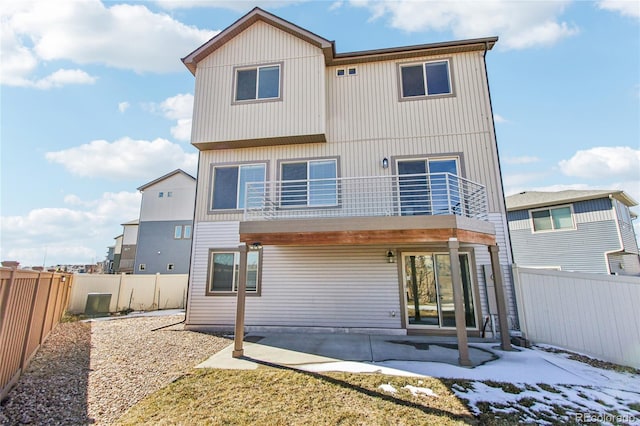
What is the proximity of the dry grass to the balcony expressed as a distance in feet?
9.44

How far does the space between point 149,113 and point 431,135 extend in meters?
11.7

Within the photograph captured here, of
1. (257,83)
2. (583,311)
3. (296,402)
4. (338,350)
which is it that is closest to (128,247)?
(257,83)

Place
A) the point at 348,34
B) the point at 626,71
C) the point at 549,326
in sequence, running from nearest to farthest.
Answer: the point at 549,326 < the point at 626,71 < the point at 348,34

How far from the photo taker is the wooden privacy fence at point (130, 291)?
1300 centimetres

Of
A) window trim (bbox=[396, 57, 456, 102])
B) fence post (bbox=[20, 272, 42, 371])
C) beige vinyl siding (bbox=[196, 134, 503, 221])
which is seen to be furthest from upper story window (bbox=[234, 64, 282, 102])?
fence post (bbox=[20, 272, 42, 371])

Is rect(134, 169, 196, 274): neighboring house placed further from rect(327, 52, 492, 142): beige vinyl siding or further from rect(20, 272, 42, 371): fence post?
rect(20, 272, 42, 371): fence post

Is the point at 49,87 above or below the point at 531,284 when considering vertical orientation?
above

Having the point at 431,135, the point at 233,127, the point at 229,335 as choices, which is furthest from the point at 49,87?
the point at 431,135

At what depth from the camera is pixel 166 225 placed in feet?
76.5

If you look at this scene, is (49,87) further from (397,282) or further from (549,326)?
(549,326)

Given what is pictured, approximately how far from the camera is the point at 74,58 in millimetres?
9656

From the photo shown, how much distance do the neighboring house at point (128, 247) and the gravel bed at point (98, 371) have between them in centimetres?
1876

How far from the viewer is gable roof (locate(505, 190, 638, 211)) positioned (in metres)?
14.5

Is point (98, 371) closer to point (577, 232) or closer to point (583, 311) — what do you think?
point (583, 311)
